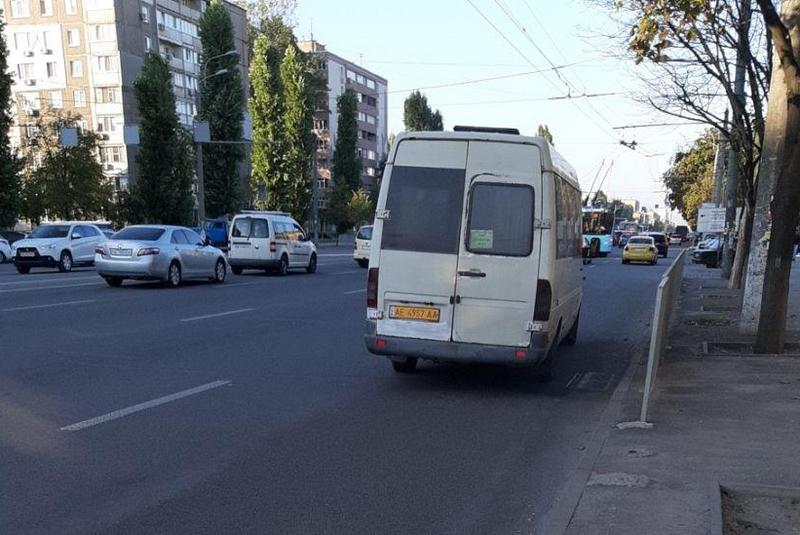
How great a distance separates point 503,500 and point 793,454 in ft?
7.63

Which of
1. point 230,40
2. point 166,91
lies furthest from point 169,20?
point 166,91

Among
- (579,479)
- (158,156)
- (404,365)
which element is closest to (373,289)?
(404,365)

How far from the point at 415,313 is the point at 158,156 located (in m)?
39.2

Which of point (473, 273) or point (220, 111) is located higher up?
point (220, 111)

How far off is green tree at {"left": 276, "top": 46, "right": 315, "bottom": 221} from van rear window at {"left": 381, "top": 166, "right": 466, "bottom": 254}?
50.3m

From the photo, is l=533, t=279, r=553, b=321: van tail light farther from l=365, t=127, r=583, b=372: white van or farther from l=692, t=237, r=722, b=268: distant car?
l=692, t=237, r=722, b=268: distant car

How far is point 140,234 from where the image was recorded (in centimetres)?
1875

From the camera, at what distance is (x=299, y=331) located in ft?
38.4

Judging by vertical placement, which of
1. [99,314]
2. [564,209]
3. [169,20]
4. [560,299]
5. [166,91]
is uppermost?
[169,20]

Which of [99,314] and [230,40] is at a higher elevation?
[230,40]

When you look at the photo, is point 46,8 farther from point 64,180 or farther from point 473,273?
point 473,273

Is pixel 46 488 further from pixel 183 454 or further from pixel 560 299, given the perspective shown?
pixel 560 299

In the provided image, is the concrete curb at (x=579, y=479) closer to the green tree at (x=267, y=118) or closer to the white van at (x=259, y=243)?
the white van at (x=259, y=243)

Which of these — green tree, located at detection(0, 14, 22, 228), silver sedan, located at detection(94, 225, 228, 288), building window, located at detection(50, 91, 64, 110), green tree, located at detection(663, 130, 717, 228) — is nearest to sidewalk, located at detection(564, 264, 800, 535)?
silver sedan, located at detection(94, 225, 228, 288)
